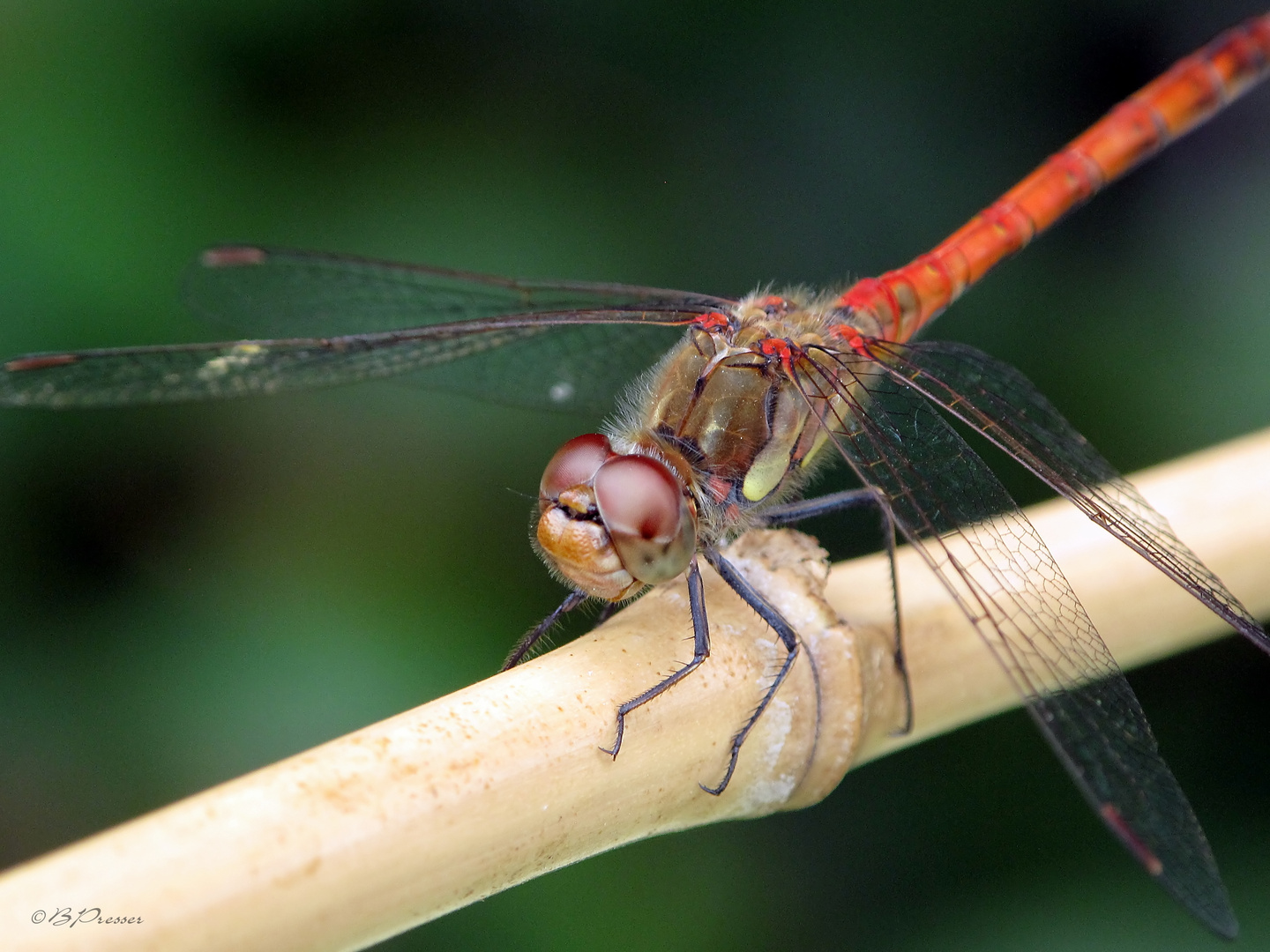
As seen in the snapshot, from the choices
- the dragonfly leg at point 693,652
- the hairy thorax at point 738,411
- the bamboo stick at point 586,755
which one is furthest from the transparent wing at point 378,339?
the bamboo stick at point 586,755

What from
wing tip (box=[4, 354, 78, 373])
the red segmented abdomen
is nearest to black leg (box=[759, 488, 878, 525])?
the red segmented abdomen

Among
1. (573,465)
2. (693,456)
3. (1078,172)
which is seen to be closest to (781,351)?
(693,456)

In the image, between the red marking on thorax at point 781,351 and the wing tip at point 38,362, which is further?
the red marking on thorax at point 781,351

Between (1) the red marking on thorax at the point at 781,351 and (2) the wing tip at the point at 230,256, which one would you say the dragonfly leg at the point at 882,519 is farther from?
(2) the wing tip at the point at 230,256

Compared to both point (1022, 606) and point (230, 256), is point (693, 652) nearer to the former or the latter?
point (1022, 606)

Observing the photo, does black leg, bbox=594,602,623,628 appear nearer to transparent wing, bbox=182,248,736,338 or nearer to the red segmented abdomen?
transparent wing, bbox=182,248,736,338
